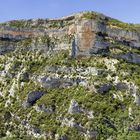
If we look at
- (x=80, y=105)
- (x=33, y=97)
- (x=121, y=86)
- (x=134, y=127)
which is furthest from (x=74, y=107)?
(x=134, y=127)

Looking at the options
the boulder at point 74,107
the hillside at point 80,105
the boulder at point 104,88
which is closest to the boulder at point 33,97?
the hillside at point 80,105

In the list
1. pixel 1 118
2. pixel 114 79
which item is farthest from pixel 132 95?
pixel 1 118

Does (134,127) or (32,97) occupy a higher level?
(32,97)

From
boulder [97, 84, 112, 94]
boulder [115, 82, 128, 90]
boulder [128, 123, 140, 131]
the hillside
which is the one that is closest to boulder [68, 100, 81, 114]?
the hillside

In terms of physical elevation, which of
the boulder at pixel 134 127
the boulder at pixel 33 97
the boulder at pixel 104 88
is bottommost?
the boulder at pixel 134 127

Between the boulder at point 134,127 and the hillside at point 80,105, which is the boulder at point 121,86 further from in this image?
the boulder at point 134,127

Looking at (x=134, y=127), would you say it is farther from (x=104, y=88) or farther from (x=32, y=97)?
(x=32, y=97)

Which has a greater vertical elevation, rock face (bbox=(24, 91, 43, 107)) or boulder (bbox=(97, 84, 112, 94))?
boulder (bbox=(97, 84, 112, 94))

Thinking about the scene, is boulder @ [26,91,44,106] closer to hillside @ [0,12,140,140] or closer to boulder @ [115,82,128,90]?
hillside @ [0,12,140,140]

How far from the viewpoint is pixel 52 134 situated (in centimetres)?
18475

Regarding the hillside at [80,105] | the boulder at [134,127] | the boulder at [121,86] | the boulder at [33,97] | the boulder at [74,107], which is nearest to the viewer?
the boulder at [134,127]

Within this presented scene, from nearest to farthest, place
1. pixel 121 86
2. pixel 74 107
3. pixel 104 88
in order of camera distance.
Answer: pixel 74 107 → pixel 121 86 → pixel 104 88

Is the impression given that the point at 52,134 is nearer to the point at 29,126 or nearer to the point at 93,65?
the point at 29,126

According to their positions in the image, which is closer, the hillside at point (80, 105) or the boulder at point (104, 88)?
the hillside at point (80, 105)
